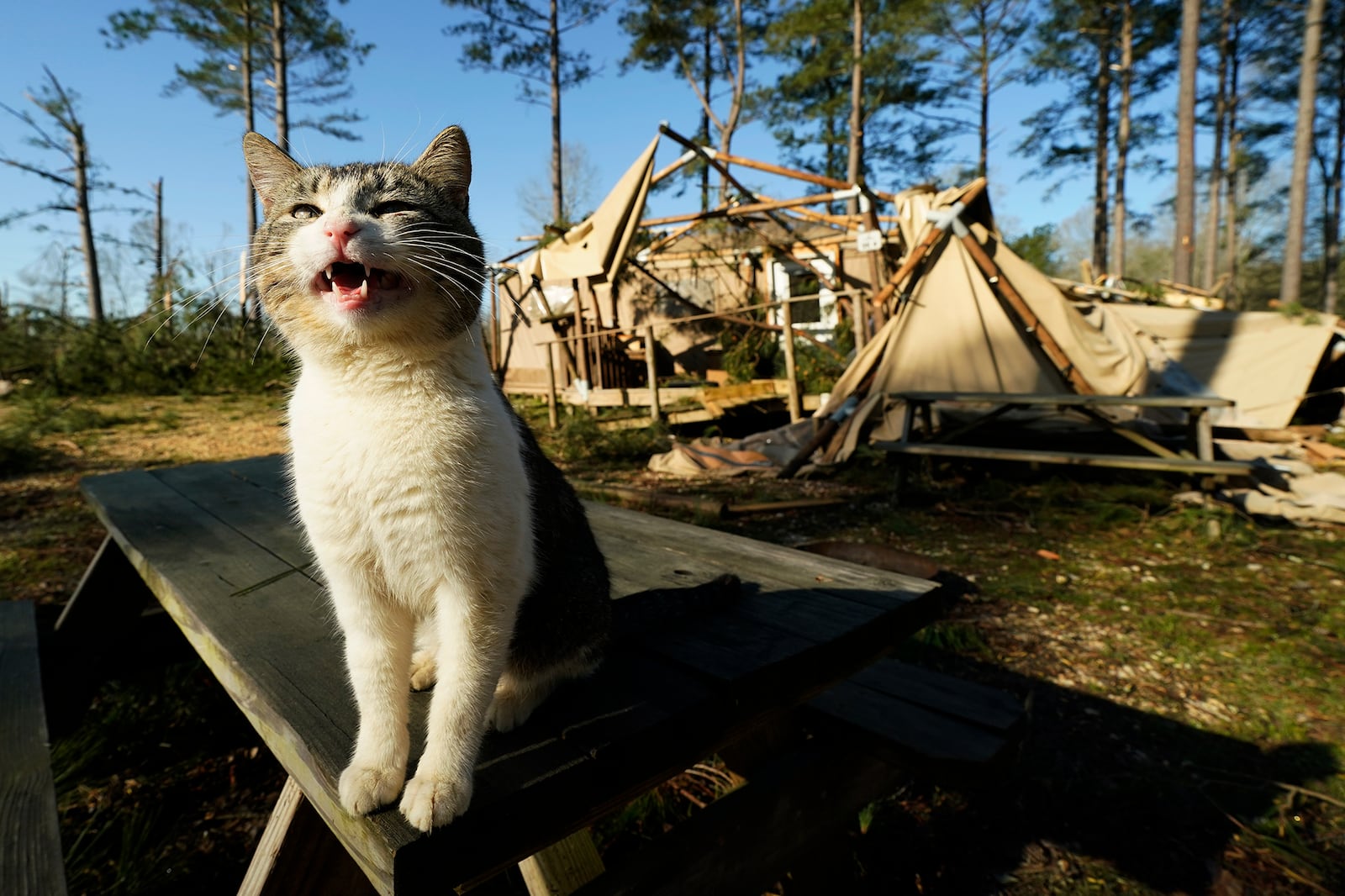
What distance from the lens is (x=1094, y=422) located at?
5762 mm

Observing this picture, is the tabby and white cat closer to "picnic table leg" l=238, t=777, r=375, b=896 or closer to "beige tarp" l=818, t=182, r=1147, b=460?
"picnic table leg" l=238, t=777, r=375, b=896

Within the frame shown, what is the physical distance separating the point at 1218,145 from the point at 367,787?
26884 millimetres

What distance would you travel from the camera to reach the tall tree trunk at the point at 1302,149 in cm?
1209

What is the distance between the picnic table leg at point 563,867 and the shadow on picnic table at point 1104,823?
645 mm

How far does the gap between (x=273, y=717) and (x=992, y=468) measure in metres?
6.22

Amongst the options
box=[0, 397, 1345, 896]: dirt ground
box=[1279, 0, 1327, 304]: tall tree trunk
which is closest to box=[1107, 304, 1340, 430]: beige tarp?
box=[0, 397, 1345, 896]: dirt ground

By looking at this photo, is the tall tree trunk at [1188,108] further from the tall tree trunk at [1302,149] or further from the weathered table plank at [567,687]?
the weathered table plank at [567,687]

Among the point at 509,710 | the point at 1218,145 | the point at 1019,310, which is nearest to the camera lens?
the point at 509,710

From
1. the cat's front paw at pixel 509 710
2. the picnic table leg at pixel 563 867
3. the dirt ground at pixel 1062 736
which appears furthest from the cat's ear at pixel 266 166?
the dirt ground at pixel 1062 736

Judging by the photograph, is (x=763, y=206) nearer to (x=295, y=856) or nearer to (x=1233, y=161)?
(x=295, y=856)

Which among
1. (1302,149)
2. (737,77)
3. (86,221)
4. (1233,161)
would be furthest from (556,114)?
(1233,161)

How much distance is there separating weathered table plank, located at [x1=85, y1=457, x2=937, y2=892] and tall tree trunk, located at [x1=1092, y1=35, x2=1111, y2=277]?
20.4m

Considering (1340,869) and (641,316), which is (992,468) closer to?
(1340,869)

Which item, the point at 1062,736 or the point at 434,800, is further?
→ the point at 1062,736
